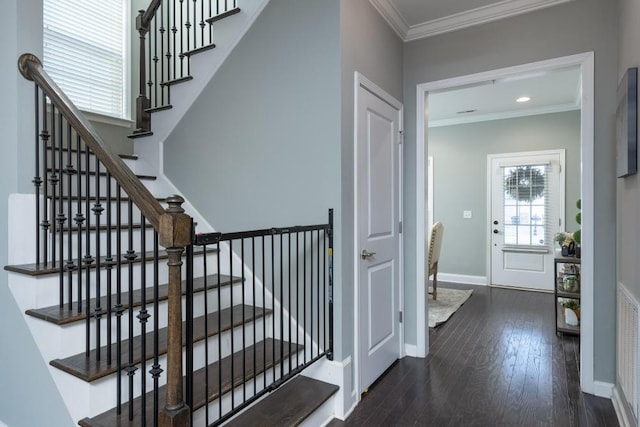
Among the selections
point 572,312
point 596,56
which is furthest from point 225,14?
point 572,312

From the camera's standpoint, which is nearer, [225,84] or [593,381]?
[593,381]

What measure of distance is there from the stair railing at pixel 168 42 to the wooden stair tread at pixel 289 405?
7.56ft

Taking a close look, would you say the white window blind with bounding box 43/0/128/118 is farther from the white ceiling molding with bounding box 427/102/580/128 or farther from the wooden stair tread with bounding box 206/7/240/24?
the white ceiling molding with bounding box 427/102/580/128

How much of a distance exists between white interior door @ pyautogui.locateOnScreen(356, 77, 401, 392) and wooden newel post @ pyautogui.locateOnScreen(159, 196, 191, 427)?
4.39 ft

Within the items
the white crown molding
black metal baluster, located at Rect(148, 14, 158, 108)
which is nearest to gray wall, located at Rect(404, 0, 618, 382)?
the white crown molding

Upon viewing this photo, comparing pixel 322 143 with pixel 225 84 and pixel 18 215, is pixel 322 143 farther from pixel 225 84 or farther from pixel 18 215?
pixel 18 215

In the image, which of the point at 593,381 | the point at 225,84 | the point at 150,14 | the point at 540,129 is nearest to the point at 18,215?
Result: the point at 225,84

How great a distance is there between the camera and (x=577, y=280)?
141 inches

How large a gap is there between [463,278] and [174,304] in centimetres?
562

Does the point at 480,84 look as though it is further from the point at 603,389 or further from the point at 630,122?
the point at 603,389

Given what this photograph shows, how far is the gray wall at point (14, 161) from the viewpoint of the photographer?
1814 mm

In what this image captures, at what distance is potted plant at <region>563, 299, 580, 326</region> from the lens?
11.9 ft

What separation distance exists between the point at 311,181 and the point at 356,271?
0.66 meters

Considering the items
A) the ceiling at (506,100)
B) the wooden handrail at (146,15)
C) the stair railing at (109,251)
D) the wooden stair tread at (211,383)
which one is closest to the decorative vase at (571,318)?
the ceiling at (506,100)
